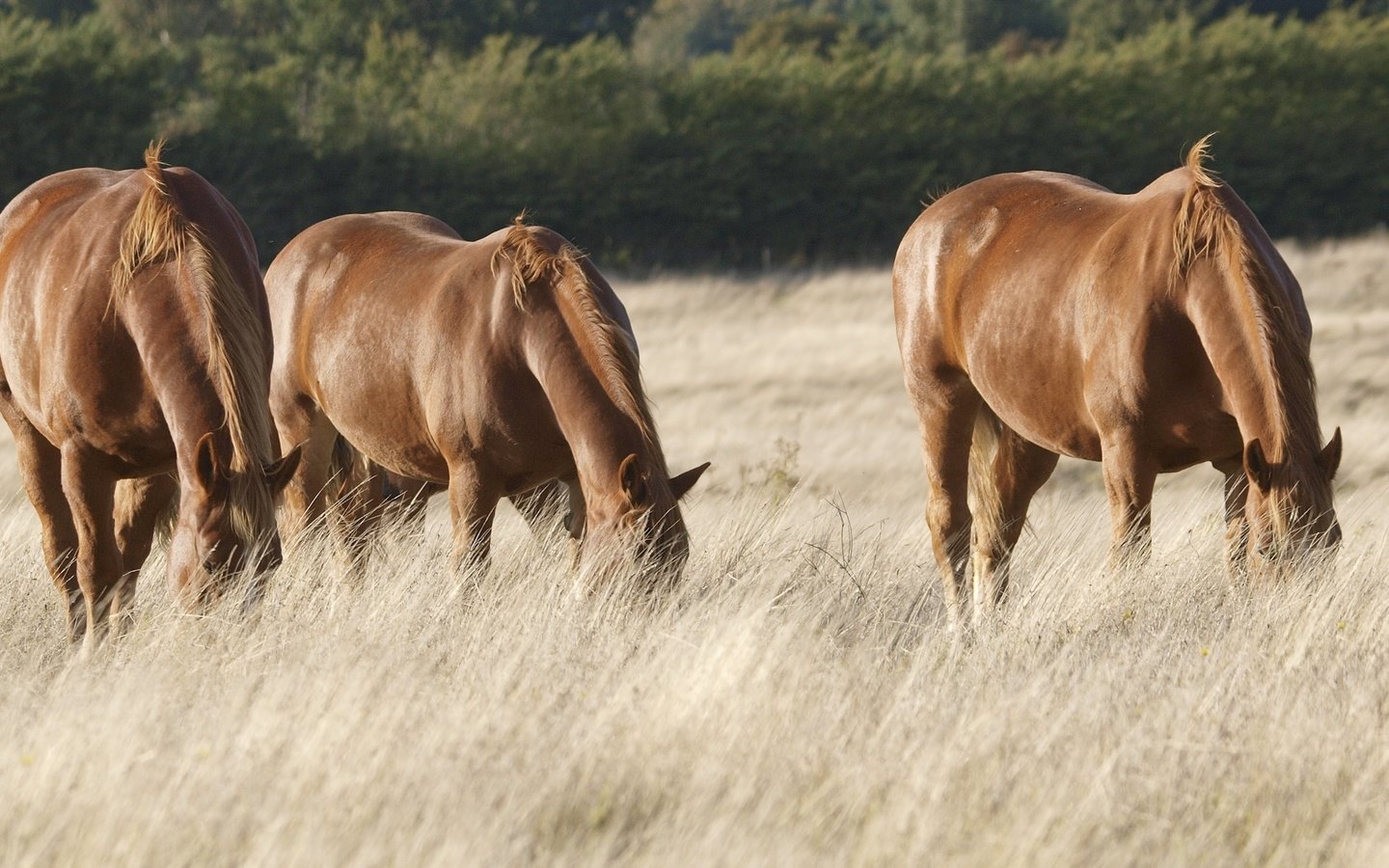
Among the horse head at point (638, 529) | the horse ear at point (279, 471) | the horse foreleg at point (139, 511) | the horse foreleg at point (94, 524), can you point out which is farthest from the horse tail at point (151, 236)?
the horse head at point (638, 529)

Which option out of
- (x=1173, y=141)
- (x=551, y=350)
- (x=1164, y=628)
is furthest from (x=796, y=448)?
(x=1173, y=141)

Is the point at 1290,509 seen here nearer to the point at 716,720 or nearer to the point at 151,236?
the point at 716,720

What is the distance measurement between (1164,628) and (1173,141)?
22320mm

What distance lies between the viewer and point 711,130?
24156 mm

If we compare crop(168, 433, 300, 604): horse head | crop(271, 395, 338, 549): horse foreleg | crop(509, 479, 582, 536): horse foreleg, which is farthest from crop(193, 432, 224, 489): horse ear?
crop(271, 395, 338, 549): horse foreleg

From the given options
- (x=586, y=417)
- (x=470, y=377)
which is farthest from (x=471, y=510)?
(x=586, y=417)

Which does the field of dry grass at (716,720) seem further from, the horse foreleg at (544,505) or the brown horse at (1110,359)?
the horse foreleg at (544,505)

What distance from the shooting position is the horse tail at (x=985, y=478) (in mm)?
6223

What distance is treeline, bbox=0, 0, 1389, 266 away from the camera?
2231cm

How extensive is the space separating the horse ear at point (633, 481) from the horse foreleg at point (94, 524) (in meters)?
1.79

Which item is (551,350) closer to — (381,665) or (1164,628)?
(381,665)

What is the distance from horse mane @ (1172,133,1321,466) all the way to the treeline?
18253 millimetres

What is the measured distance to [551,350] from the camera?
5.22 metres

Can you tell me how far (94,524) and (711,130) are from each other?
1989 centimetres
